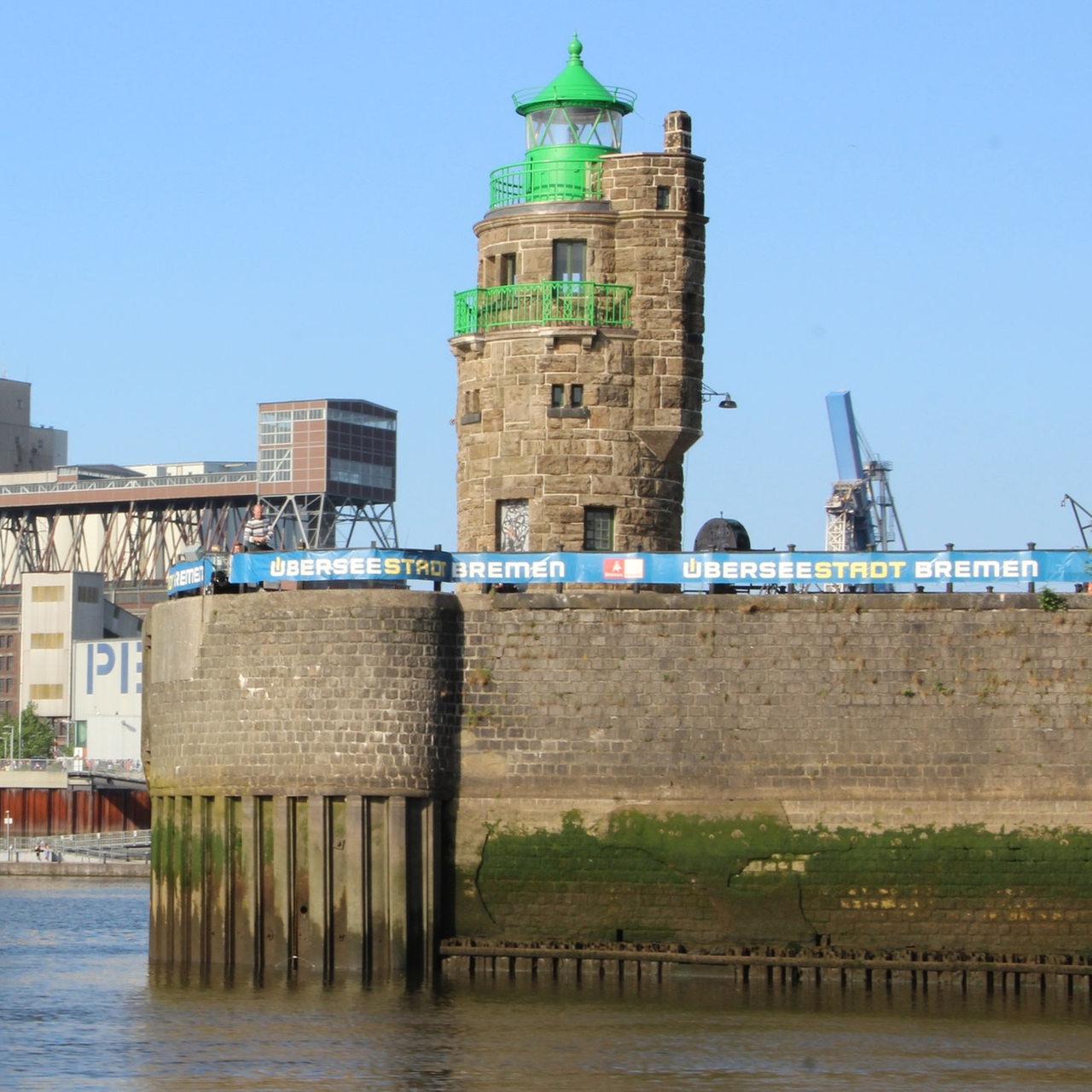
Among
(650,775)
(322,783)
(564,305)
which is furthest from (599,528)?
(322,783)

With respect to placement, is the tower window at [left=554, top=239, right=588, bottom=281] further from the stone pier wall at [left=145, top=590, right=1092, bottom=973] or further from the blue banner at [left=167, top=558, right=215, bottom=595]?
the blue banner at [left=167, top=558, right=215, bottom=595]

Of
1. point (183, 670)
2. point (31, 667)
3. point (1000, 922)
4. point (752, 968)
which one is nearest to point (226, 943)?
point (183, 670)

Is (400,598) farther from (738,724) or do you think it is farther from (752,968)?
(752,968)

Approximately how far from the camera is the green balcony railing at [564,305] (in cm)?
4806

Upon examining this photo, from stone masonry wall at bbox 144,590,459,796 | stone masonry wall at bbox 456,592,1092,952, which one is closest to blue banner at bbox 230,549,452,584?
stone masonry wall at bbox 144,590,459,796

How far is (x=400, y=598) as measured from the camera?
4159 cm

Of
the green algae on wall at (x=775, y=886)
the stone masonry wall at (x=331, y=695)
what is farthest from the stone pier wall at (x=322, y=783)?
the green algae on wall at (x=775, y=886)

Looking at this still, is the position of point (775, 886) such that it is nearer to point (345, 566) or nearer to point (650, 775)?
point (650, 775)

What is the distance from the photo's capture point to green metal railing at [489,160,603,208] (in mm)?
49094

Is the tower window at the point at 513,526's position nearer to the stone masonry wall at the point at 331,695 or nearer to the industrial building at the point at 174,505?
the stone masonry wall at the point at 331,695

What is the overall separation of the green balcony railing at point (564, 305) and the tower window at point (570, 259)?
1.07 ft

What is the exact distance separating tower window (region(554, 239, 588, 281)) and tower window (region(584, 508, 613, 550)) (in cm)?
493

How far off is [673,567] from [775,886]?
6249mm

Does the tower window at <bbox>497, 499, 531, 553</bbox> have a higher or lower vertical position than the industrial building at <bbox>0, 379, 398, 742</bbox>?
lower
